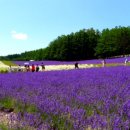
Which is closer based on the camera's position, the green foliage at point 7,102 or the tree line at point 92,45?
the green foliage at point 7,102

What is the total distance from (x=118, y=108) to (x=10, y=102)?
3.53m

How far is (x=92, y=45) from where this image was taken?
252 ft

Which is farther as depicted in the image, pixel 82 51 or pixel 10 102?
pixel 82 51

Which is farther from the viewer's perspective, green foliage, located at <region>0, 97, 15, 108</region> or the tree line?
the tree line

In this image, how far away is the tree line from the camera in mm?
68375

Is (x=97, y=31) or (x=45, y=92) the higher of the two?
(x=97, y=31)

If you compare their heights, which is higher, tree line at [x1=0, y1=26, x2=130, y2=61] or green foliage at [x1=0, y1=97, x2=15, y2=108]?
tree line at [x1=0, y1=26, x2=130, y2=61]

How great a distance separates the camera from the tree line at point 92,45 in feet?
224

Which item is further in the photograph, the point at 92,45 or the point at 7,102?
the point at 92,45

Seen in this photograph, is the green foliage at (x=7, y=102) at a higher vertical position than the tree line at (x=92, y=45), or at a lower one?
lower

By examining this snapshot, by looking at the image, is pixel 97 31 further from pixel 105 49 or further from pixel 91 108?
pixel 91 108

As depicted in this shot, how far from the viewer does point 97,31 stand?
85.6 meters

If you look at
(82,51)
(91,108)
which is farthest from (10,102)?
(82,51)

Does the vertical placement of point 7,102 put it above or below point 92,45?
below
